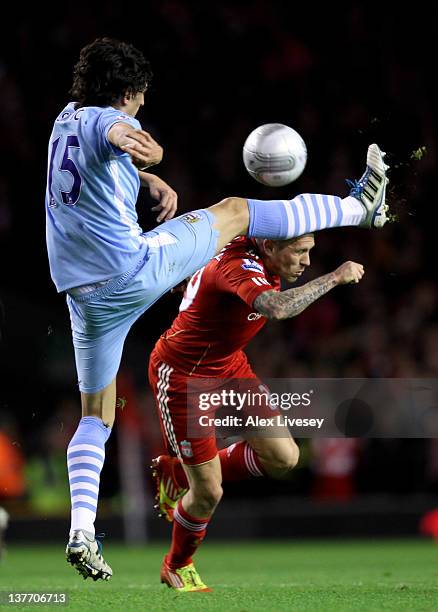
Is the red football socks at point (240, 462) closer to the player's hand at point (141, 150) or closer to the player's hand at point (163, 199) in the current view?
the player's hand at point (163, 199)

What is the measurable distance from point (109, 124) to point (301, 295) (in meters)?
1.28

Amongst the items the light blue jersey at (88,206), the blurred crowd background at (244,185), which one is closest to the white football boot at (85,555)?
the light blue jersey at (88,206)

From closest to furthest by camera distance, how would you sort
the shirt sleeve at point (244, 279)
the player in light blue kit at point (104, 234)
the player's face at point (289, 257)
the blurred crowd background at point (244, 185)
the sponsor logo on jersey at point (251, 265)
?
the player in light blue kit at point (104, 234) < the shirt sleeve at point (244, 279) < the sponsor logo on jersey at point (251, 265) < the player's face at point (289, 257) < the blurred crowd background at point (244, 185)

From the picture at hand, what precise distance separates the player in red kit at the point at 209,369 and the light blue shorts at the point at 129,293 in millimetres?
675

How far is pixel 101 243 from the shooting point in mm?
5406

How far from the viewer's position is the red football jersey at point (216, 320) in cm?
639

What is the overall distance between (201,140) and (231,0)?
2102 millimetres

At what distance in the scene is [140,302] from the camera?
5.56 meters

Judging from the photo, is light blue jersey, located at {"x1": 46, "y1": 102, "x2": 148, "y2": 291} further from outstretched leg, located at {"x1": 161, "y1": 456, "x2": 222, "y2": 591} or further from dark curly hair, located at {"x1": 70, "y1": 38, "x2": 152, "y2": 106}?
outstretched leg, located at {"x1": 161, "y1": 456, "x2": 222, "y2": 591}

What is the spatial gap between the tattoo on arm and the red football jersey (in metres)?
0.46

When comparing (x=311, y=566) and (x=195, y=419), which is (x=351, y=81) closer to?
(x=311, y=566)

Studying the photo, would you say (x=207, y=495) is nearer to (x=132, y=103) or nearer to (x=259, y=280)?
(x=259, y=280)

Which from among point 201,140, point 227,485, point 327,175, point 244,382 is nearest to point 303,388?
point 227,485

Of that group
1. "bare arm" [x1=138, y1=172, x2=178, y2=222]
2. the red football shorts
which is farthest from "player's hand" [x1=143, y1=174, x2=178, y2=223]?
the red football shorts
